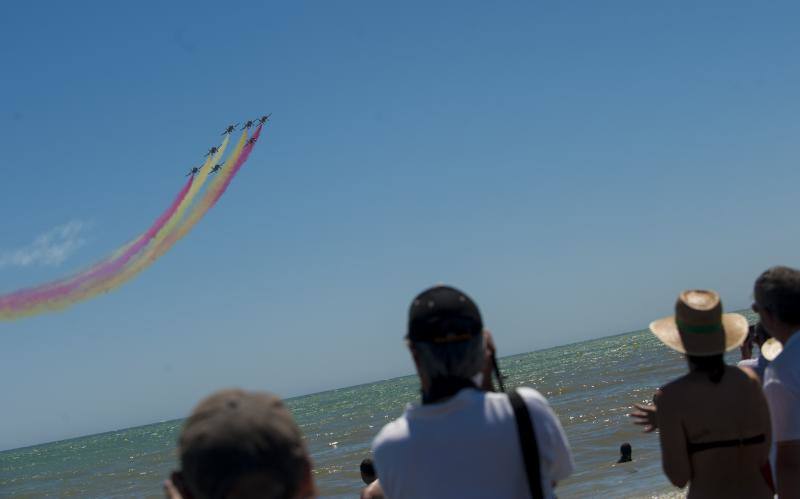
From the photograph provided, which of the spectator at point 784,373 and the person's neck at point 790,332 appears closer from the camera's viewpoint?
the spectator at point 784,373

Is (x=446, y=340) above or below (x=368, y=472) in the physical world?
above

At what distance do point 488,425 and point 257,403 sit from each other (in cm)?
114

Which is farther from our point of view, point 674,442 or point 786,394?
point 786,394

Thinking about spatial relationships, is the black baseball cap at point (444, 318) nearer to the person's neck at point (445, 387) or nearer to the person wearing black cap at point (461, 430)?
the person wearing black cap at point (461, 430)

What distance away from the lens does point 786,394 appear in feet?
13.4

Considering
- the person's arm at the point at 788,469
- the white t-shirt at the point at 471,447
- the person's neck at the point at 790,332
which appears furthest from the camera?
the person's neck at the point at 790,332

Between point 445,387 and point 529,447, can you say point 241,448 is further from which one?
point 529,447

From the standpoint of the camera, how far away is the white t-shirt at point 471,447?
9.97 ft

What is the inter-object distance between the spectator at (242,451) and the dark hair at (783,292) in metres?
2.82

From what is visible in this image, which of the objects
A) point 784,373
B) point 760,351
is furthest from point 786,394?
point 760,351

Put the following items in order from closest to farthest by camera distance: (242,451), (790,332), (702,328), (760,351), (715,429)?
(242,451) → (715,429) → (702,328) → (790,332) → (760,351)

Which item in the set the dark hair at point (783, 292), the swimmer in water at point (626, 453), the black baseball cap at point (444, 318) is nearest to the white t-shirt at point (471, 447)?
the black baseball cap at point (444, 318)

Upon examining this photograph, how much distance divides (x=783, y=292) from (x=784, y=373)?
37cm

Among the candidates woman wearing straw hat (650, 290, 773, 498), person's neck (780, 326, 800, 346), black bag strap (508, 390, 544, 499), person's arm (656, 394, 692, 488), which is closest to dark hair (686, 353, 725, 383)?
woman wearing straw hat (650, 290, 773, 498)
